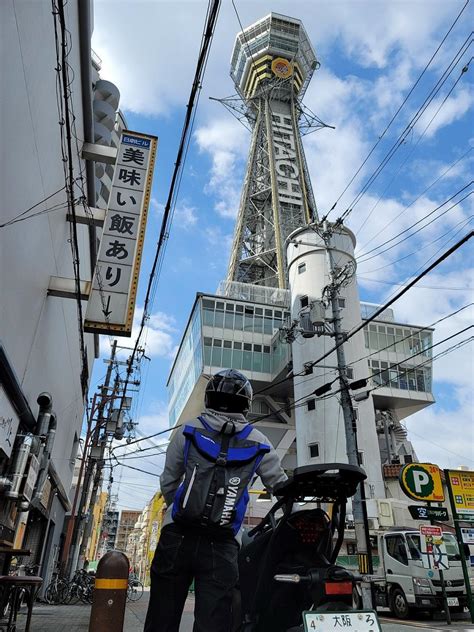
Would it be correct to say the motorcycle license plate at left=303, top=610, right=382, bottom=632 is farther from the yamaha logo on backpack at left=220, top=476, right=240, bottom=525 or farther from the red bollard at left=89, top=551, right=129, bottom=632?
the red bollard at left=89, top=551, right=129, bottom=632

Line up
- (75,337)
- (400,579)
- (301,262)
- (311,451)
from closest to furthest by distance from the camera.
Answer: (400,579)
(75,337)
(311,451)
(301,262)

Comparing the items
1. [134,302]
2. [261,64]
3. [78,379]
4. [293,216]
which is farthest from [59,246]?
[261,64]

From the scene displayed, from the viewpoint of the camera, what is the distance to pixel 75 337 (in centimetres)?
1370

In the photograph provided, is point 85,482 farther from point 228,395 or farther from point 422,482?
point 228,395

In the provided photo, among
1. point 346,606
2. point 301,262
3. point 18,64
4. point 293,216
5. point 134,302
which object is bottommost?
point 346,606

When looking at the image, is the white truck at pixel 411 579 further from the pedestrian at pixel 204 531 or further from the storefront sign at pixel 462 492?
the pedestrian at pixel 204 531

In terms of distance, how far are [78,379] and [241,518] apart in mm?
14436

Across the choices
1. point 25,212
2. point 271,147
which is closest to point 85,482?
point 25,212

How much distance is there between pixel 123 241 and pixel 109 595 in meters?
7.07

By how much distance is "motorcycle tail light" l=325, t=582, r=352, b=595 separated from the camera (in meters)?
2.37

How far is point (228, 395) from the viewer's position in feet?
9.44

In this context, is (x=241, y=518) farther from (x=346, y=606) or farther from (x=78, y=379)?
(x=78, y=379)

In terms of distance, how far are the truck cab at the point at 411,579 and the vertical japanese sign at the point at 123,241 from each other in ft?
25.7

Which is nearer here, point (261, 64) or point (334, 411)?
point (334, 411)
